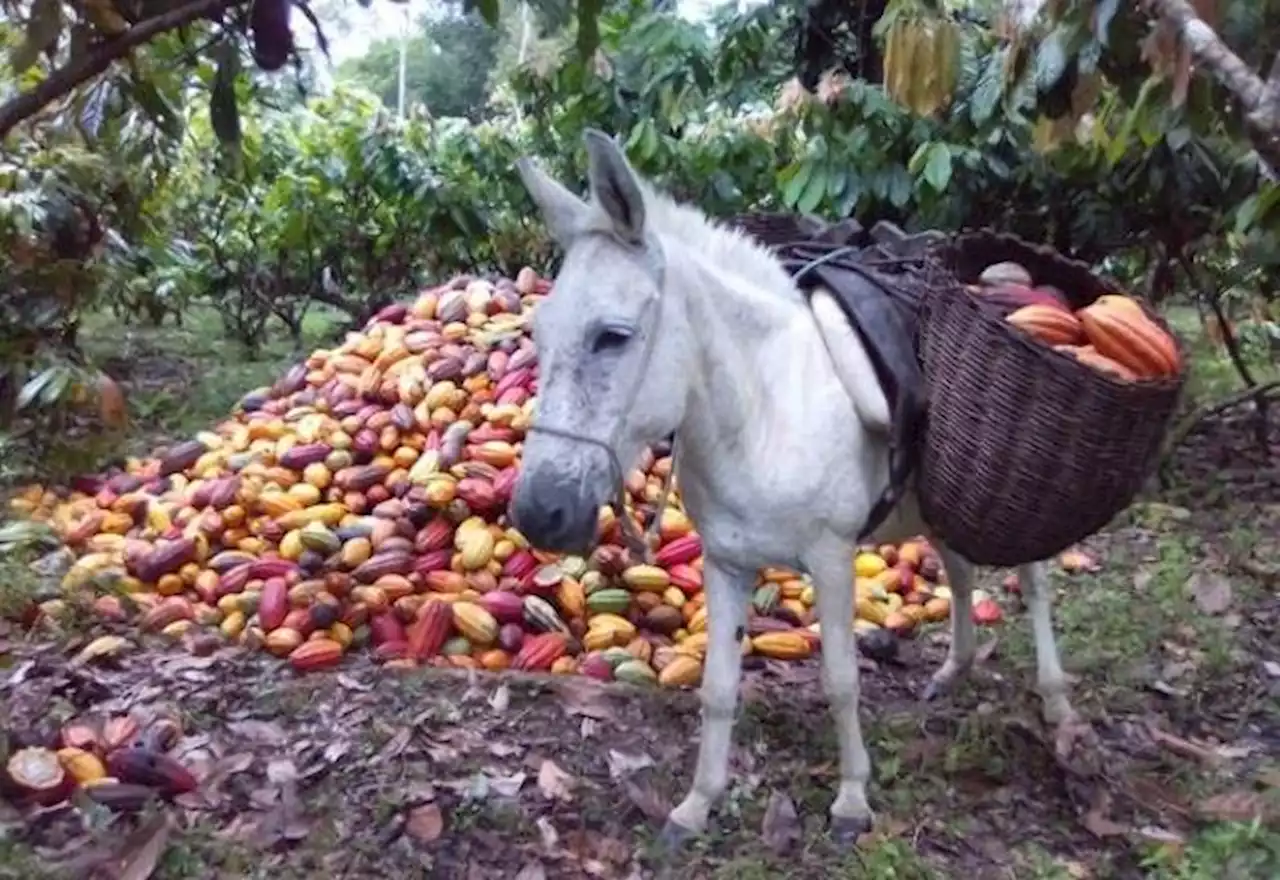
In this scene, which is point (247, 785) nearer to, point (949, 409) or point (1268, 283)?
point (949, 409)

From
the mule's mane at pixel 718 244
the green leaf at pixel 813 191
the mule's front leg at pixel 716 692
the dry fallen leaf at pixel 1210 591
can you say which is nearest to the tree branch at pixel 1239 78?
the mule's mane at pixel 718 244

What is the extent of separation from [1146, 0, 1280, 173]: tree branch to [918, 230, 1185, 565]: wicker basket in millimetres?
681

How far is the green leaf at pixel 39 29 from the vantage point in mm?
2100

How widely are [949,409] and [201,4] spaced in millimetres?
1635

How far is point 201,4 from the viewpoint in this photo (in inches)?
82.6

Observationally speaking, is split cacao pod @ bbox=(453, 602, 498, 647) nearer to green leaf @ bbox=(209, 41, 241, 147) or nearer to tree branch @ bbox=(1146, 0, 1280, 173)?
green leaf @ bbox=(209, 41, 241, 147)

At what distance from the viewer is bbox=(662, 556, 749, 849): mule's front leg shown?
2996 mm

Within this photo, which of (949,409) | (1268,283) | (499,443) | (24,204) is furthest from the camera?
(1268,283)

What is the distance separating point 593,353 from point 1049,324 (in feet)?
3.14

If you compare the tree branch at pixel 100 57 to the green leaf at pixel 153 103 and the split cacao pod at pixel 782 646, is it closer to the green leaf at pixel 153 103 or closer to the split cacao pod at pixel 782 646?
the green leaf at pixel 153 103

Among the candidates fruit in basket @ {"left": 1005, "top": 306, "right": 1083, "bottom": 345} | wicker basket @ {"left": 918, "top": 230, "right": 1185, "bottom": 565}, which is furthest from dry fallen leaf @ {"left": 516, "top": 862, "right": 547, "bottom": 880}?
fruit in basket @ {"left": 1005, "top": 306, "right": 1083, "bottom": 345}

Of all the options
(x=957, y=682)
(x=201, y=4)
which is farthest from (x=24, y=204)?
(x=957, y=682)

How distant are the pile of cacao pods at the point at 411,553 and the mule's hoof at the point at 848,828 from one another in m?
0.82

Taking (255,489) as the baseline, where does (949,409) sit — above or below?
above
